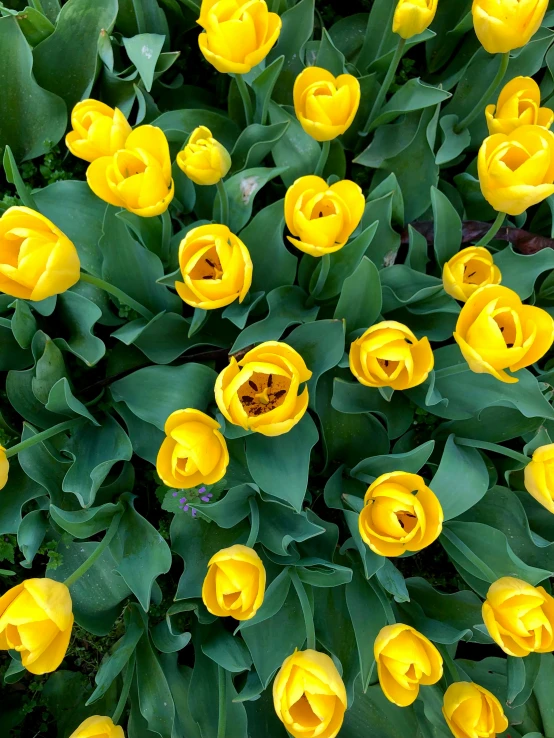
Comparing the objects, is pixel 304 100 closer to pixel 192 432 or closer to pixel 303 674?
pixel 192 432

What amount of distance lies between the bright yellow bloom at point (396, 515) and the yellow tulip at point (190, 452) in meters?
0.33

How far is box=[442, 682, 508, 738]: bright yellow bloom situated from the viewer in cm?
137

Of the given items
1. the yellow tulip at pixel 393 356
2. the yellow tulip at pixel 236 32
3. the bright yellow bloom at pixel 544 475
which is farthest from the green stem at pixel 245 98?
the bright yellow bloom at pixel 544 475

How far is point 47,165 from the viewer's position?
1854mm

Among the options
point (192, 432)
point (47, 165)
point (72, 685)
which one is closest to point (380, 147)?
point (47, 165)

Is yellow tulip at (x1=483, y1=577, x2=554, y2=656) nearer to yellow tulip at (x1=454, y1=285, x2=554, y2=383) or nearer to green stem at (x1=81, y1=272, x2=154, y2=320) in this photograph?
yellow tulip at (x1=454, y1=285, x2=554, y2=383)

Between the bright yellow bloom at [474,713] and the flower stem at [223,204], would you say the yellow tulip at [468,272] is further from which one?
the bright yellow bloom at [474,713]

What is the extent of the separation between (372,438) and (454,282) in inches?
19.9

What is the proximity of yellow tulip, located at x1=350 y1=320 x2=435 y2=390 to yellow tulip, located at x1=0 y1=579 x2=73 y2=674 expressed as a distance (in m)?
0.81

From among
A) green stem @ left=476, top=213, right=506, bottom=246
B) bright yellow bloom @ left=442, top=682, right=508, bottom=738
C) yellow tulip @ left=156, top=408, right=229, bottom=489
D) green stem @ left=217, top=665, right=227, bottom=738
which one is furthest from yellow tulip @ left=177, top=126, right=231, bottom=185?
bright yellow bloom @ left=442, top=682, right=508, bottom=738

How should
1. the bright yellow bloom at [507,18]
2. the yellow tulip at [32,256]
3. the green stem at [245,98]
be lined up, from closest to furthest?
the yellow tulip at [32,256] < the bright yellow bloom at [507,18] < the green stem at [245,98]

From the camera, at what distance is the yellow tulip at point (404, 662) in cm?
126

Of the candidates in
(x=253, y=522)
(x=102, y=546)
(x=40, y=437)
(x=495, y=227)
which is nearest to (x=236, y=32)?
(x=495, y=227)

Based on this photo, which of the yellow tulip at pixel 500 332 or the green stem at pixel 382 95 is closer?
the yellow tulip at pixel 500 332
